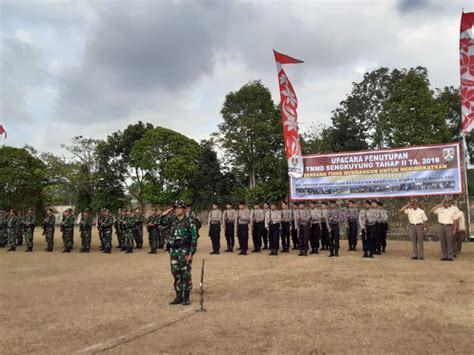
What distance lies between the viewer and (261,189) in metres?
35.9

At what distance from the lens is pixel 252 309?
22.0 feet

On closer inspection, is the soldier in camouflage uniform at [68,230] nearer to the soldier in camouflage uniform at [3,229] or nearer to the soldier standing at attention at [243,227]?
the soldier in camouflage uniform at [3,229]

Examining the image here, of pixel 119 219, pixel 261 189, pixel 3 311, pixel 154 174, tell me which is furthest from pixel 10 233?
pixel 154 174

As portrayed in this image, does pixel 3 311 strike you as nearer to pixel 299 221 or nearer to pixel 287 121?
pixel 299 221

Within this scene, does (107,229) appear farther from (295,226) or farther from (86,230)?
(295,226)

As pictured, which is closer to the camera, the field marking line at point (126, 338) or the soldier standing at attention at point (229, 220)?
the field marking line at point (126, 338)

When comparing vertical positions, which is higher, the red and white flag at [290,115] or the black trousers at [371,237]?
the red and white flag at [290,115]

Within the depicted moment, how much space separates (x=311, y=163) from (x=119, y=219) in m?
8.13

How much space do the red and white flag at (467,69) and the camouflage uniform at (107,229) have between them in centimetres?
1315

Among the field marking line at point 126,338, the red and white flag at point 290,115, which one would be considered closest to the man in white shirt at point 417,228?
the red and white flag at point 290,115

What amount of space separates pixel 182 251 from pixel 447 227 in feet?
27.8

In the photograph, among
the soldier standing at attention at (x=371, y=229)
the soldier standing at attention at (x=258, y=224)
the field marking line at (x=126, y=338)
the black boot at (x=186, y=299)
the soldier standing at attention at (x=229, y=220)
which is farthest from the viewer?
the soldier standing at attention at (x=229, y=220)

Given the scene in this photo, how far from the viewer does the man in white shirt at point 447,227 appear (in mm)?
11898

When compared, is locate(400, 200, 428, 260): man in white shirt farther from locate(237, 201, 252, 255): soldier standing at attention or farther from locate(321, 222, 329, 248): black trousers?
locate(237, 201, 252, 255): soldier standing at attention
